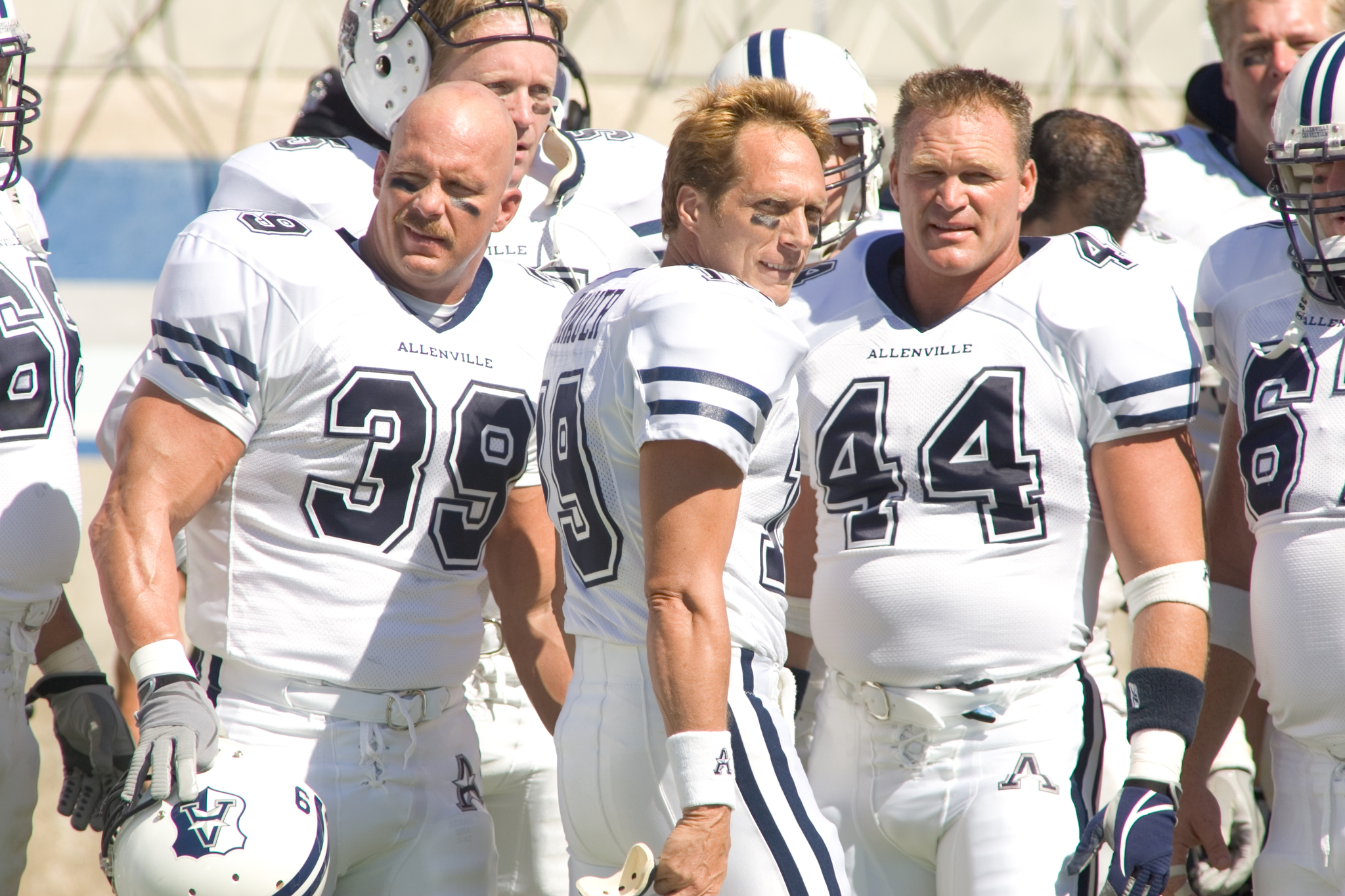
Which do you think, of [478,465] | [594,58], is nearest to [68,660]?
[478,465]

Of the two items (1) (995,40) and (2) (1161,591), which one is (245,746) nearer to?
(2) (1161,591)

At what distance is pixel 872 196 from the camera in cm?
382

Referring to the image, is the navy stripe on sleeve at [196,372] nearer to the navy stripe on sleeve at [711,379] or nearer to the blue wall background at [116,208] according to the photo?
the navy stripe on sleeve at [711,379]

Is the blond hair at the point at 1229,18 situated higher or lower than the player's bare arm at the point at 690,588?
higher

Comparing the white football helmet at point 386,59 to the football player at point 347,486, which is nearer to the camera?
the football player at point 347,486

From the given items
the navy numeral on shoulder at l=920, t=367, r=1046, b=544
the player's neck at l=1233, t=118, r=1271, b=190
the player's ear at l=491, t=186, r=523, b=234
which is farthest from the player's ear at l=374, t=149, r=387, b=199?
the player's neck at l=1233, t=118, r=1271, b=190

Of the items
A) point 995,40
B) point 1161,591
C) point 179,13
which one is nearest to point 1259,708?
point 1161,591

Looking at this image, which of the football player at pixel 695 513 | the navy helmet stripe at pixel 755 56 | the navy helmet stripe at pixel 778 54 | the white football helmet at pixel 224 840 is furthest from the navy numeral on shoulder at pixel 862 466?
the navy helmet stripe at pixel 755 56

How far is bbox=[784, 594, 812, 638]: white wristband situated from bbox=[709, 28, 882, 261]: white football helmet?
2.82 ft

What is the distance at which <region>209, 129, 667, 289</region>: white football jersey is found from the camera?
3457 millimetres

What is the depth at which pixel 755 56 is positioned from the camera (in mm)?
4148

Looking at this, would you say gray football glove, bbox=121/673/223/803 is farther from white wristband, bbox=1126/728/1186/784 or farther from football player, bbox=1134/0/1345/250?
football player, bbox=1134/0/1345/250

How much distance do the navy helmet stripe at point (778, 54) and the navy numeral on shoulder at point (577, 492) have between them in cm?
189

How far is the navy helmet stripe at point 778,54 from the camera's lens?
4.02 m
